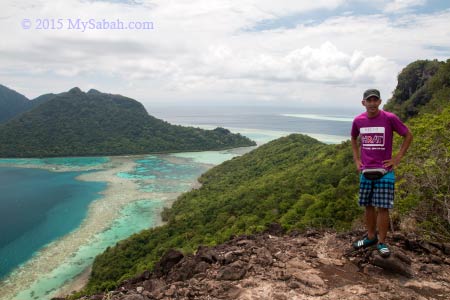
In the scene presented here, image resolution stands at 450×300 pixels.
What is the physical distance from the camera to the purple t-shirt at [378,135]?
5.34m

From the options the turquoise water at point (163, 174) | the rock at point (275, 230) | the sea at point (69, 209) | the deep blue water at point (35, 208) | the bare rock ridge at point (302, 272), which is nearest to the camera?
the bare rock ridge at point (302, 272)

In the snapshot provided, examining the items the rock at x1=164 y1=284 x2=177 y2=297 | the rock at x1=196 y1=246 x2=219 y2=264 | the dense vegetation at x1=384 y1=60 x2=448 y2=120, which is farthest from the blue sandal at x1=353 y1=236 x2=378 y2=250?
the dense vegetation at x1=384 y1=60 x2=448 y2=120

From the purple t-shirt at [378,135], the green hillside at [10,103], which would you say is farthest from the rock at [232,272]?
the green hillside at [10,103]

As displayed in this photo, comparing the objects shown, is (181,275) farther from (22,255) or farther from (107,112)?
(107,112)

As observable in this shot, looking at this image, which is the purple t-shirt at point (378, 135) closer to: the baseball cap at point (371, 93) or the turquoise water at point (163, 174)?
the baseball cap at point (371, 93)

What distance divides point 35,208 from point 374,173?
53.9 meters

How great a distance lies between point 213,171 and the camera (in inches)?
2611

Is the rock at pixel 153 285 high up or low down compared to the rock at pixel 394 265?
down

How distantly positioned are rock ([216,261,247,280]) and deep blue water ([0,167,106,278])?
31.2m

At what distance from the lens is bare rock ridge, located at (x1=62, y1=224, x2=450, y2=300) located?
5.08 m

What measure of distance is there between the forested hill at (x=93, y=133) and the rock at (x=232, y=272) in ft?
324

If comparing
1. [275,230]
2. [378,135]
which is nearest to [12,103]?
[275,230]

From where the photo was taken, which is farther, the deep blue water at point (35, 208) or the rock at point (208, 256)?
the deep blue water at point (35, 208)

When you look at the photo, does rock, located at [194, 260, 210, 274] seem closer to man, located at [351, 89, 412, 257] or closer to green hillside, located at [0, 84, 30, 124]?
man, located at [351, 89, 412, 257]
